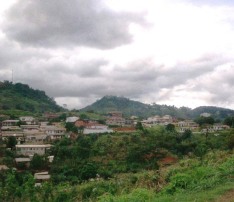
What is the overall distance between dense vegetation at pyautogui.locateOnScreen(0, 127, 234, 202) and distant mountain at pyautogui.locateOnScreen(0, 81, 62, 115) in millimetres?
28392

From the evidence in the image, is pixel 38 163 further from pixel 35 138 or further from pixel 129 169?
pixel 35 138

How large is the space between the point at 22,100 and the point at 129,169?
4764 centimetres

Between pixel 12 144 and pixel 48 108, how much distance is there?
41.4m

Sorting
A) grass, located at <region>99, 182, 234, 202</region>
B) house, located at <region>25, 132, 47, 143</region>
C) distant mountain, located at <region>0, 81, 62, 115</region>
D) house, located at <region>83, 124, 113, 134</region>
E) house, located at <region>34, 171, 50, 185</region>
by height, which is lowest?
house, located at <region>34, 171, 50, 185</region>

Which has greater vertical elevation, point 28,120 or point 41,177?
point 28,120

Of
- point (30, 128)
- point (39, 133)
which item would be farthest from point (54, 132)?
point (30, 128)

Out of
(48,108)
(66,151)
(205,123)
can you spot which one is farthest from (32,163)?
(48,108)

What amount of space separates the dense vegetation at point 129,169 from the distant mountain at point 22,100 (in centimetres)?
2839

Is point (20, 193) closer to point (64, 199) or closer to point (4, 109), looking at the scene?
point (64, 199)

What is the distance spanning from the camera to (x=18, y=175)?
22344 millimetres

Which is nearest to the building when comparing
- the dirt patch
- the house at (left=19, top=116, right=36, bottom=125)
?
the house at (left=19, top=116, right=36, bottom=125)

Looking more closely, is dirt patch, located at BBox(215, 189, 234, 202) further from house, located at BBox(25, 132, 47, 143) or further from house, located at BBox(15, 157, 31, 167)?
house, located at BBox(25, 132, 47, 143)

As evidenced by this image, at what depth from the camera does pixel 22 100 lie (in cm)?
6862

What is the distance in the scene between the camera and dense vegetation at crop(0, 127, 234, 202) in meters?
7.46
